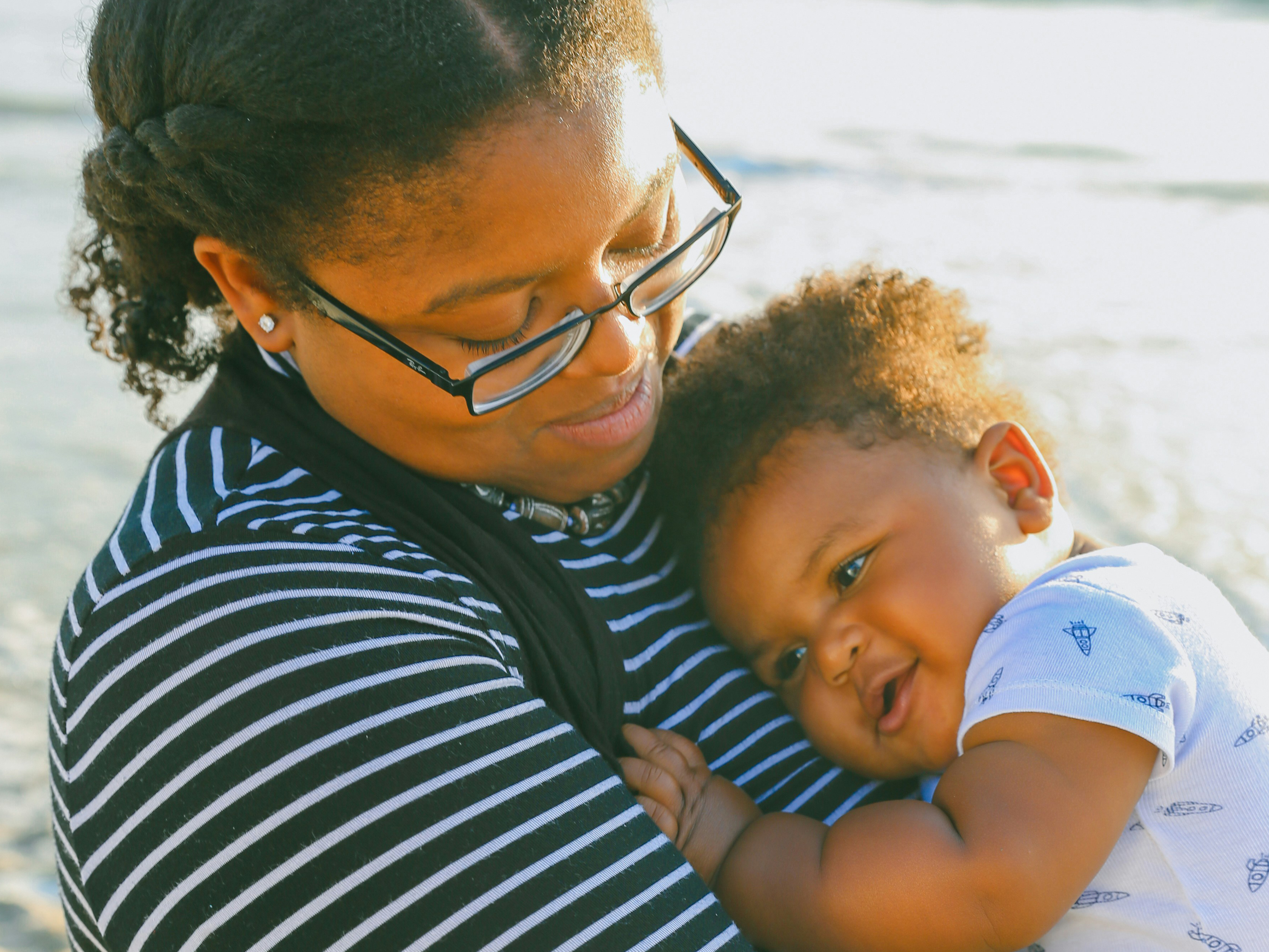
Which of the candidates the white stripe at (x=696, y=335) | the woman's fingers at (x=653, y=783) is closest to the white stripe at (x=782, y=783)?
the woman's fingers at (x=653, y=783)

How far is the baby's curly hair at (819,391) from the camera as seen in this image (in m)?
1.84

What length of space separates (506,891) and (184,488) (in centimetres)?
59

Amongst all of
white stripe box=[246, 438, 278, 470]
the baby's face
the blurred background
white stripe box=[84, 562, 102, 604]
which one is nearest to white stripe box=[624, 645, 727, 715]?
the baby's face

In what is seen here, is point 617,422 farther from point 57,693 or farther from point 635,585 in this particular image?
point 57,693

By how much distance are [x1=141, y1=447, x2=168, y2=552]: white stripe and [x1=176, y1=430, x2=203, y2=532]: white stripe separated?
0.03 metres

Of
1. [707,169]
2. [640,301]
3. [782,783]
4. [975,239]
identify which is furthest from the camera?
[975,239]

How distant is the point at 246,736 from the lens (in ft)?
3.65

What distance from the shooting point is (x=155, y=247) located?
1627mm

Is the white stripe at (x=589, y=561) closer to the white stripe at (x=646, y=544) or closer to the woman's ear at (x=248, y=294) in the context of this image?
the white stripe at (x=646, y=544)

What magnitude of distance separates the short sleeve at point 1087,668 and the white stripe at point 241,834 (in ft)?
2.54

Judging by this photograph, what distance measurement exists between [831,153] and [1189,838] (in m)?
6.42

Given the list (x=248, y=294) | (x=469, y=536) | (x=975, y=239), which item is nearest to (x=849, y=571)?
(x=469, y=536)

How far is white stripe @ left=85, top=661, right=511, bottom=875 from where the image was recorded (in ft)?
3.64

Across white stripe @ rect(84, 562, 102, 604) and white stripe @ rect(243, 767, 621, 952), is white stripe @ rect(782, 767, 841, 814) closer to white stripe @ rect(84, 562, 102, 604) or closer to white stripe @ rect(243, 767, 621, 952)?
white stripe @ rect(243, 767, 621, 952)
